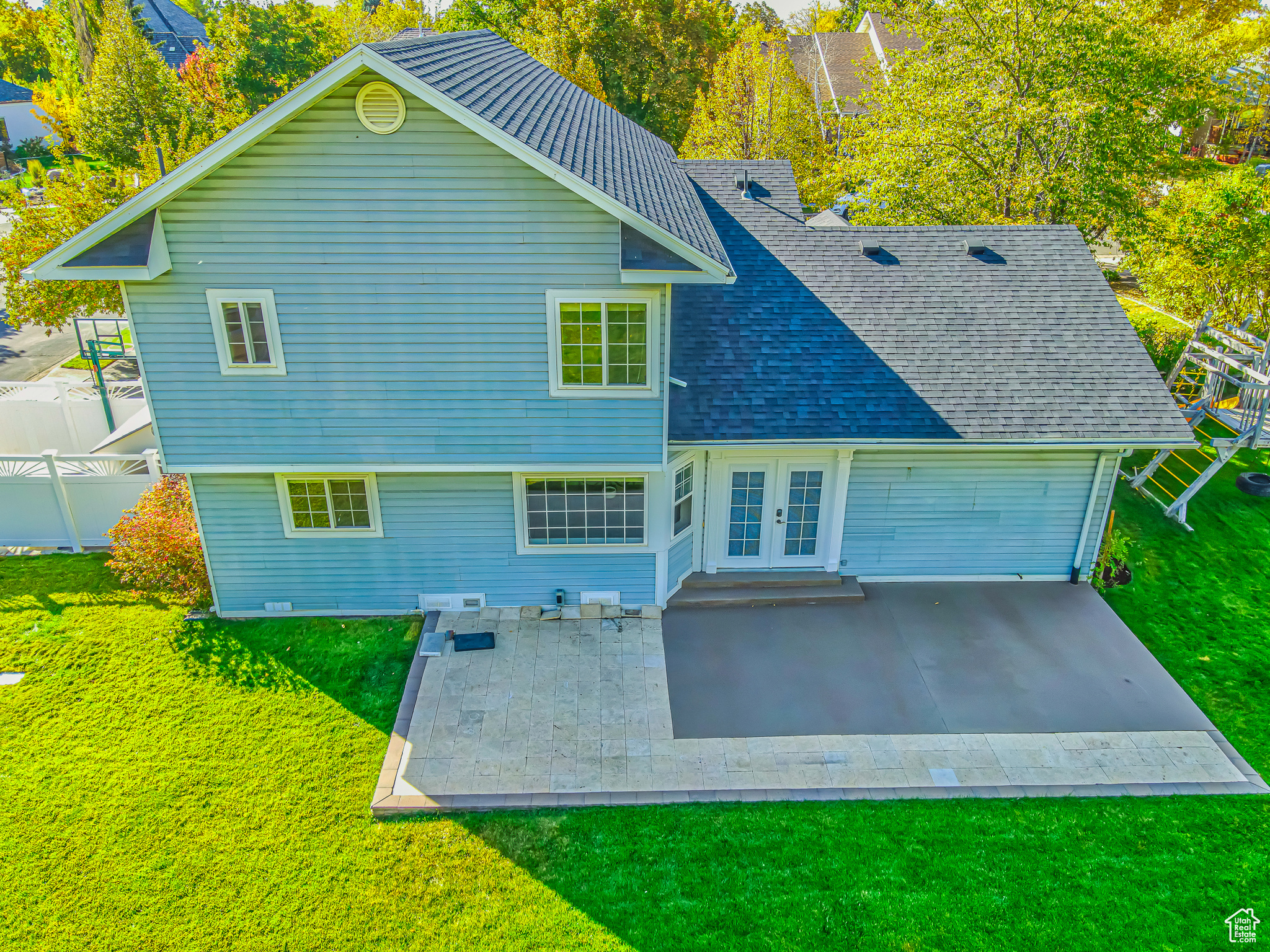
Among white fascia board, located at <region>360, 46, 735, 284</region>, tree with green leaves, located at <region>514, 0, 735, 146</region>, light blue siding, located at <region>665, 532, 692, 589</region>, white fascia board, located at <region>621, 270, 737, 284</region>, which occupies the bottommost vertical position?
light blue siding, located at <region>665, 532, 692, 589</region>

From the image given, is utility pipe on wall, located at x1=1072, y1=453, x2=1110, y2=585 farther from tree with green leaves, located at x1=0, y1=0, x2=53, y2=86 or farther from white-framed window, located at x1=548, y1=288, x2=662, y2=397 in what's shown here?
tree with green leaves, located at x1=0, y1=0, x2=53, y2=86

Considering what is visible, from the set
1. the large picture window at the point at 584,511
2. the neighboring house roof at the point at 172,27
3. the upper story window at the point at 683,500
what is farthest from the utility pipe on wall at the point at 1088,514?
the neighboring house roof at the point at 172,27

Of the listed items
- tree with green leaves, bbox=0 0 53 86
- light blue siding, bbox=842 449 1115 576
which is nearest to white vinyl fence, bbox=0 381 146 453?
light blue siding, bbox=842 449 1115 576

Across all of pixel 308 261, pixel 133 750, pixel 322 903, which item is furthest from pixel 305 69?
pixel 322 903

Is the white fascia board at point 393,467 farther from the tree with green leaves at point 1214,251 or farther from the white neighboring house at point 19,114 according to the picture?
the white neighboring house at point 19,114

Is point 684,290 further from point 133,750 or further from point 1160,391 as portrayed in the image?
point 133,750

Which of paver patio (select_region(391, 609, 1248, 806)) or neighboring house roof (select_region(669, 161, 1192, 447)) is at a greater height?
neighboring house roof (select_region(669, 161, 1192, 447))
